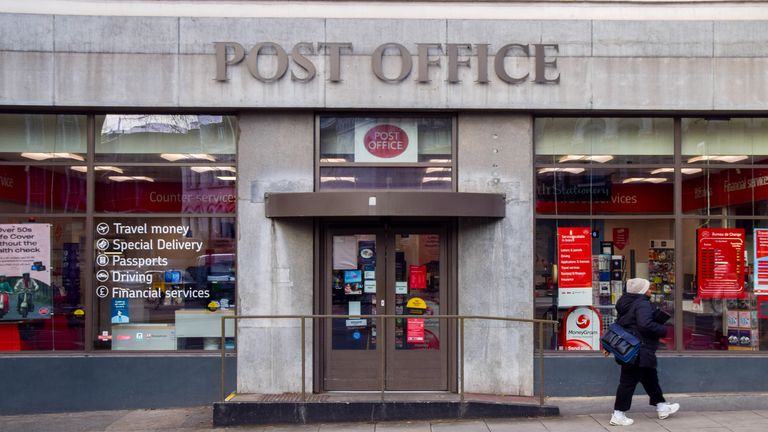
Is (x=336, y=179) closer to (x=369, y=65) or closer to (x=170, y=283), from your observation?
(x=369, y=65)

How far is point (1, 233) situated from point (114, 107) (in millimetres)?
2241

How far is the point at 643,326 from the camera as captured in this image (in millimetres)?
8039

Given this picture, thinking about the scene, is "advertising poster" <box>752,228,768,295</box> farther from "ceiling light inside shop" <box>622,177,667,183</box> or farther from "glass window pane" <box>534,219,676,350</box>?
"ceiling light inside shop" <box>622,177,667,183</box>

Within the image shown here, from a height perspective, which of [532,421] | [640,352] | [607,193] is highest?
[607,193]

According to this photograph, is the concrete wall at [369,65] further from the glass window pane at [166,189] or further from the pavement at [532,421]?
the pavement at [532,421]

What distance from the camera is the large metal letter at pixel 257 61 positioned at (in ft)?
31.2

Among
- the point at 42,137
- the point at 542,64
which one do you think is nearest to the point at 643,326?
the point at 542,64

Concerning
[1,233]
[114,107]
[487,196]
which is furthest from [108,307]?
[487,196]

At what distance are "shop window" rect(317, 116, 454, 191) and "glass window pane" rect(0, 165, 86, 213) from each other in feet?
10.5

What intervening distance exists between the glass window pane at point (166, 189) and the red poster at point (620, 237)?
5043 millimetres

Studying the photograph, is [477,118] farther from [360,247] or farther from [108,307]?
[108,307]

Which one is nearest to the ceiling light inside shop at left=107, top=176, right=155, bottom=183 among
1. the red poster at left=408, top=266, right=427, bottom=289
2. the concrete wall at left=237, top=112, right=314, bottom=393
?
the concrete wall at left=237, top=112, right=314, bottom=393

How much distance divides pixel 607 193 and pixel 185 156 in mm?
5623

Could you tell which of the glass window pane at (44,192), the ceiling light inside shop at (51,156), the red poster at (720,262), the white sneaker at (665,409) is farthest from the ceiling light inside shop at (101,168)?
the red poster at (720,262)
